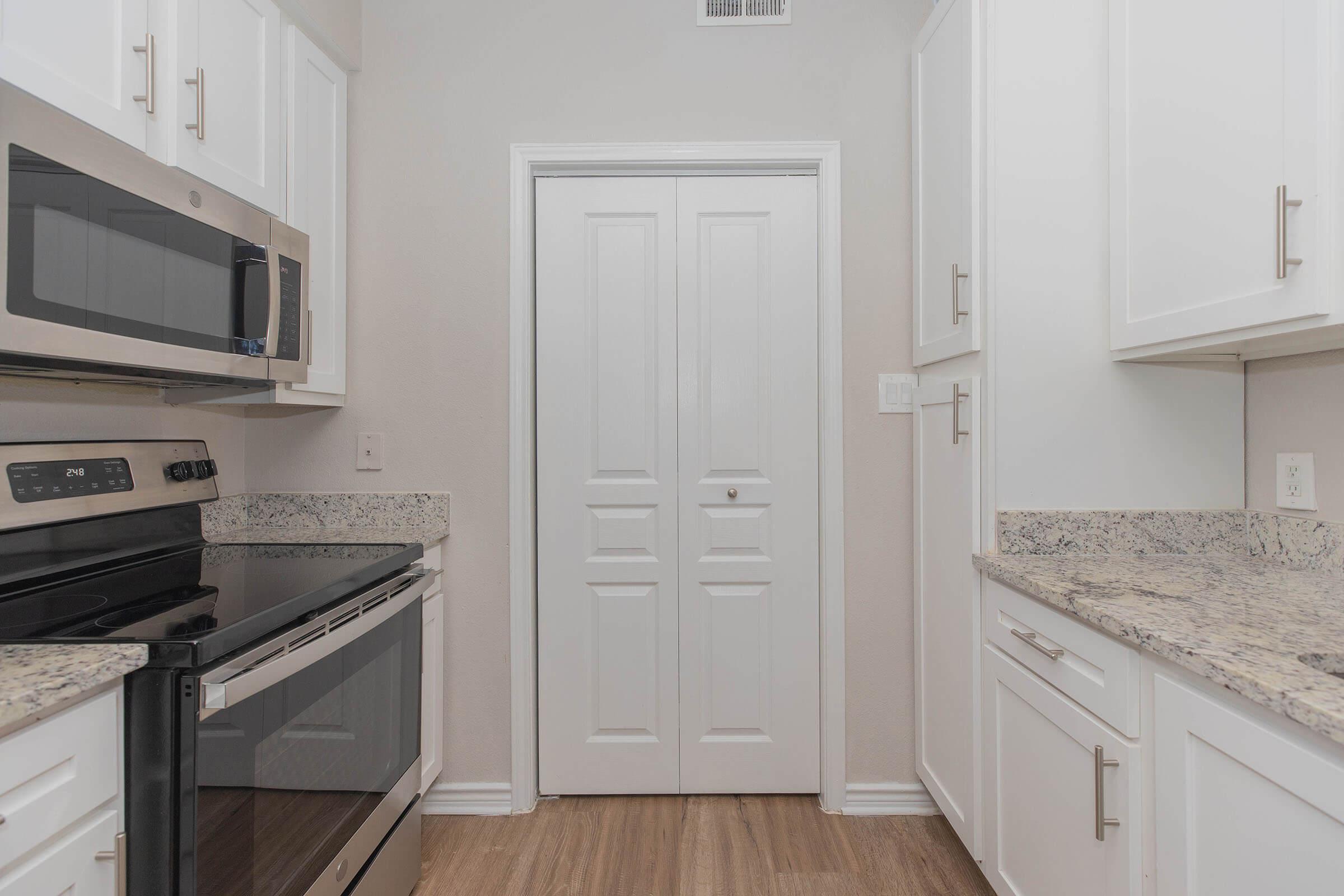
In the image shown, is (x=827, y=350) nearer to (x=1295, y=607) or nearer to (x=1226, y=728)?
(x=1295, y=607)

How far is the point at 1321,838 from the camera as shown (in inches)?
29.7

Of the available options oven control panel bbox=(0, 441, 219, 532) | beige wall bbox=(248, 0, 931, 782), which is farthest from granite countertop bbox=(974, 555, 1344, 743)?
oven control panel bbox=(0, 441, 219, 532)

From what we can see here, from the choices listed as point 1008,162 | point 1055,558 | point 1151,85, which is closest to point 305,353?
point 1008,162

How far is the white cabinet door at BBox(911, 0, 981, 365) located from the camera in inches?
64.7

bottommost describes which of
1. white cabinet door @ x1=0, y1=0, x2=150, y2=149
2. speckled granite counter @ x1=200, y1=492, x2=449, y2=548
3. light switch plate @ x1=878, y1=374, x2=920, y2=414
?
speckled granite counter @ x1=200, y1=492, x2=449, y2=548

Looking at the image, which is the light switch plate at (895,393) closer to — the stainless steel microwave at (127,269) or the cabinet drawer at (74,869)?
the stainless steel microwave at (127,269)

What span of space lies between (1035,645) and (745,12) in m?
1.98

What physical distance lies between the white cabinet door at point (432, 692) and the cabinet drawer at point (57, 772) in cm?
98

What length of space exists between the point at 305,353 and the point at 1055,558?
76.1 inches

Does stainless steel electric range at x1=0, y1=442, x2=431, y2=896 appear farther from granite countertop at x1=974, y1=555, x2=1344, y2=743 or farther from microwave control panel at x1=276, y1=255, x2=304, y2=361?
granite countertop at x1=974, y1=555, x2=1344, y2=743

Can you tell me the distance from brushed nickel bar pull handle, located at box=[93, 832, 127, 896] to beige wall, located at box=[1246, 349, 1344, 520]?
2186mm

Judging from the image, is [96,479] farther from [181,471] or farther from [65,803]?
[65,803]

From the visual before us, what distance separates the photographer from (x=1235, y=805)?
88 centimetres

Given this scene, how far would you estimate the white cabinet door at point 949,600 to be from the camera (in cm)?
166
